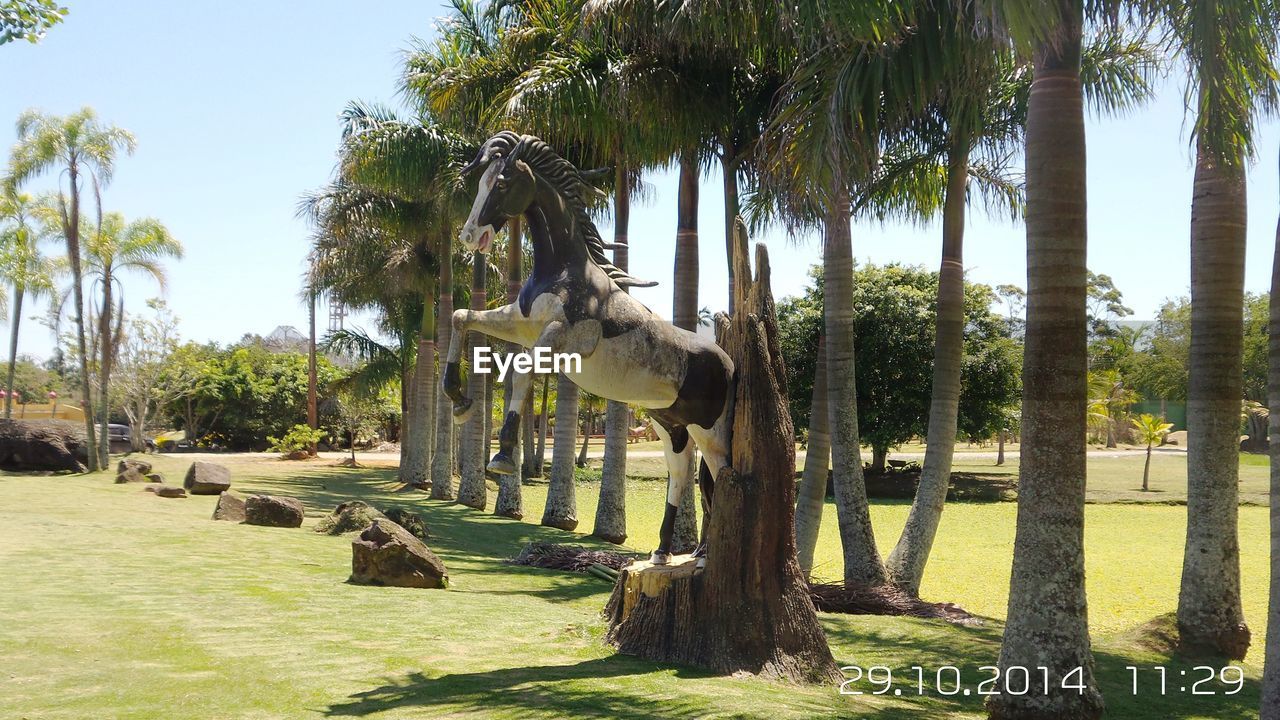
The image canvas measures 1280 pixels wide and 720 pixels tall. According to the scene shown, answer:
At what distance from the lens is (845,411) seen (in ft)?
42.8

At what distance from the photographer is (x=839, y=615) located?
10.9 meters

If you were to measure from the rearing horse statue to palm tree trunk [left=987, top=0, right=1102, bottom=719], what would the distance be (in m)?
2.33

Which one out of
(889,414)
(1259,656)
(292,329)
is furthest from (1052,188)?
(292,329)

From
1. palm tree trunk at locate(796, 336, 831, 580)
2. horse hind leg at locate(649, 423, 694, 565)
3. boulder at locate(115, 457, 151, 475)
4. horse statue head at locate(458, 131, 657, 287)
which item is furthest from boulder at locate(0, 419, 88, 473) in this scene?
horse hind leg at locate(649, 423, 694, 565)

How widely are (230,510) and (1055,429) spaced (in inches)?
492

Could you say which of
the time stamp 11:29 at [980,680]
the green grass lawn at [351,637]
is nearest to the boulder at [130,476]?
the green grass lawn at [351,637]

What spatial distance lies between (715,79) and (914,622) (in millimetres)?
8933

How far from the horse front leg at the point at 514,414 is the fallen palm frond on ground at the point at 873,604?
578 cm

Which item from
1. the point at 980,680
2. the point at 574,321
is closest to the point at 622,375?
the point at 574,321

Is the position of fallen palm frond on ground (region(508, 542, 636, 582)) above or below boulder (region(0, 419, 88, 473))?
below

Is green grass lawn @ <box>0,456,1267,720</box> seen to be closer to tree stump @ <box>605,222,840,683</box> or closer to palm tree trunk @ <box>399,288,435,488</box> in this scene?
tree stump @ <box>605,222,840,683</box>

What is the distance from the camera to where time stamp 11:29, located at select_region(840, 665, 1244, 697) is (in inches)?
295

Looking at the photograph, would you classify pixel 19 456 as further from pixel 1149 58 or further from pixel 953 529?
pixel 1149 58

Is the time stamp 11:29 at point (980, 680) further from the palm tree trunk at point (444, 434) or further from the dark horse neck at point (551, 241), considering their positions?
→ the palm tree trunk at point (444, 434)
